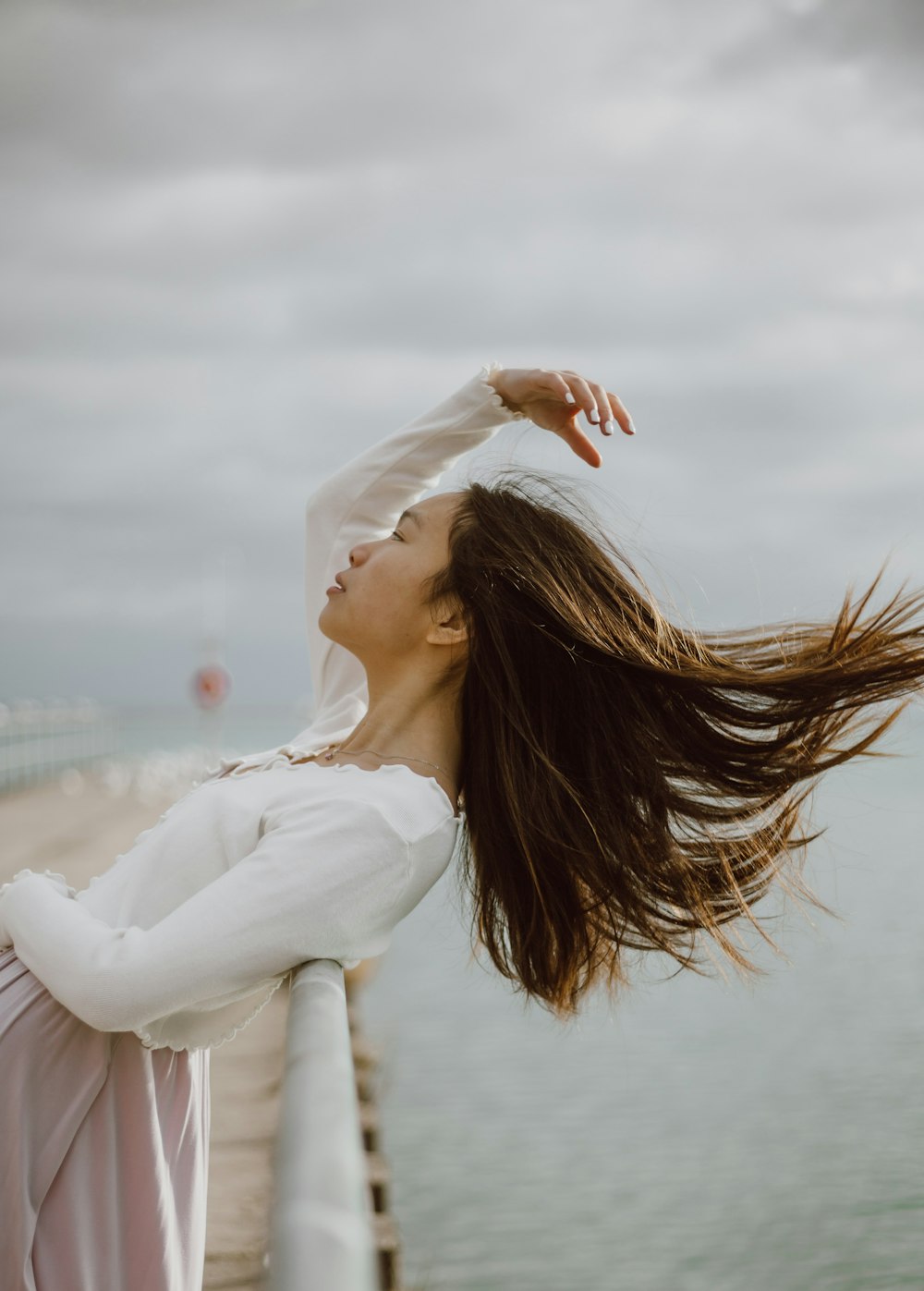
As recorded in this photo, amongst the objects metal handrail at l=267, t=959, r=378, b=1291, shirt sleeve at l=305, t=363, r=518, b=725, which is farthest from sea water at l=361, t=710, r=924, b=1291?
metal handrail at l=267, t=959, r=378, b=1291

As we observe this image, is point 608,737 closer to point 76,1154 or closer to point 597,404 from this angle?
point 597,404

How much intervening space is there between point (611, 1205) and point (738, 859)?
962cm

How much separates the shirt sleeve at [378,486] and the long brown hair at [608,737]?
335mm

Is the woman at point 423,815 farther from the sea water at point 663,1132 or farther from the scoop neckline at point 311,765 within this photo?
the sea water at point 663,1132

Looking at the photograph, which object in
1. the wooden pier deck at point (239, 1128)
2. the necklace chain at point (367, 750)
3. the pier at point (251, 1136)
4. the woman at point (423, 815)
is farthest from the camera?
the wooden pier deck at point (239, 1128)

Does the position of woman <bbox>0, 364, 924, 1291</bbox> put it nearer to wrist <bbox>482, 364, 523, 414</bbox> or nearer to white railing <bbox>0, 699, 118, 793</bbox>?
wrist <bbox>482, 364, 523, 414</bbox>

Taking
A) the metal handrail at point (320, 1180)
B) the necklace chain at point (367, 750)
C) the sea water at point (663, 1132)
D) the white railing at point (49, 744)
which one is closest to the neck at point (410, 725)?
the necklace chain at point (367, 750)

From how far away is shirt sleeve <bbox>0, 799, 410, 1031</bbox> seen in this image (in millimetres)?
1470

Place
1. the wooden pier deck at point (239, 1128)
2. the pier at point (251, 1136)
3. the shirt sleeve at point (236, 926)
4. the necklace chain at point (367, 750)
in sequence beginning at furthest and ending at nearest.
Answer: the wooden pier deck at point (239, 1128), the pier at point (251, 1136), the necklace chain at point (367, 750), the shirt sleeve at point (236, 926)

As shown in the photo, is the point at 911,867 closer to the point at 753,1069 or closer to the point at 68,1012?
the point at 753,1069

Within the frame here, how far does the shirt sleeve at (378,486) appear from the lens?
Result: 2.61 metres

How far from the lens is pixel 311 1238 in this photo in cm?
65

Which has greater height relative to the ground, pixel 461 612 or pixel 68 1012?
pixel 461 612

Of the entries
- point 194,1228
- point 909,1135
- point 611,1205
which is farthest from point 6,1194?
point 909,1135
